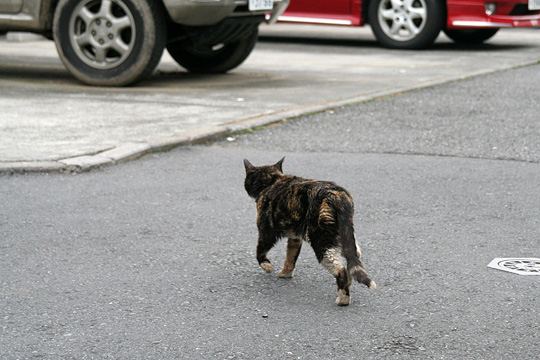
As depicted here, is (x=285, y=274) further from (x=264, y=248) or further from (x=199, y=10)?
(x=199, y=10)

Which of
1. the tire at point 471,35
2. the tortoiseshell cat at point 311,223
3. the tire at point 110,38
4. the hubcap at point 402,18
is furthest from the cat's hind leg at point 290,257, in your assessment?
the tire at point 471,35

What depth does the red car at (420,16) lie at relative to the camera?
14.5m

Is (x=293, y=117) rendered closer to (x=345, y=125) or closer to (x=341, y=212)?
(x=345, y=125)

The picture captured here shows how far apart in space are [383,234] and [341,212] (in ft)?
3.99

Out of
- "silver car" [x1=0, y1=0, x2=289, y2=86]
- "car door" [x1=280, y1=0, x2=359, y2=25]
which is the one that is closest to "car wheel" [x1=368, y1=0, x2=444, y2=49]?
"car door" [x1=280, y1=0, x2=359, y2=25]

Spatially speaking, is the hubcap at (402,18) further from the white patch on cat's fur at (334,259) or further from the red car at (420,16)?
the white patch on cat's fur at (334,259)

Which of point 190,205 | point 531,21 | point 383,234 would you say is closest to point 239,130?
point 190,205

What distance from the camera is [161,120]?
8.35m

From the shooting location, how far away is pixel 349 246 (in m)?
4.27

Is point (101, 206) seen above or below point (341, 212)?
below

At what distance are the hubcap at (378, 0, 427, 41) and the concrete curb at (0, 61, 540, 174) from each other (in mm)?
5254

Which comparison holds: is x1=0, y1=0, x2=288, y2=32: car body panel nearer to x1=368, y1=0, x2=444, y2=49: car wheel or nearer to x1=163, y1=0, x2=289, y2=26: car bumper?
x1=163, y1=0, x2=289, y2=26: car bumper

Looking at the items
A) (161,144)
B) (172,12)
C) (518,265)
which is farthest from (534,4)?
(518,265)

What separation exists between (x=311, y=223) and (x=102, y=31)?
20.1ft
